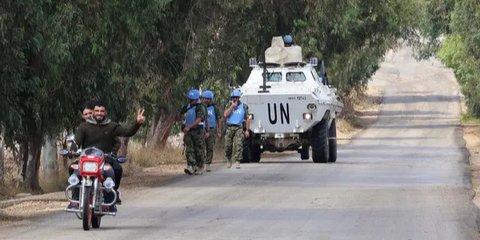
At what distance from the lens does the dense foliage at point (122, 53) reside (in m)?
18.1

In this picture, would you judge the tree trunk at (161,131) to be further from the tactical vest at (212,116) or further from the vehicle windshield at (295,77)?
the tactical vest at (212,116)

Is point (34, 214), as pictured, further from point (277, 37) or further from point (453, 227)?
point (277, 37)

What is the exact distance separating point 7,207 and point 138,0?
16.3 ft

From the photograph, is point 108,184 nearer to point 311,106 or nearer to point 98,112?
point 98,112

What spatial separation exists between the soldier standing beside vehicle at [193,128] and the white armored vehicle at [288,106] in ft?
14.8

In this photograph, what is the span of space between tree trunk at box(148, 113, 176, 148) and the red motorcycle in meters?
21.4

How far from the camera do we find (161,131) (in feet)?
121

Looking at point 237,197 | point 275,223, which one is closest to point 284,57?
point 237,197

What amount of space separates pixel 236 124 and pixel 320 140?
304 cm

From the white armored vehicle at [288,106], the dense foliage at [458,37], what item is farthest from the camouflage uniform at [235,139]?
the dense foliage at [458,37]

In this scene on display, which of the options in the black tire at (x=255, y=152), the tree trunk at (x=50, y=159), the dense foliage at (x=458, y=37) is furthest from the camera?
the dense foliage at (x=458, y=37)

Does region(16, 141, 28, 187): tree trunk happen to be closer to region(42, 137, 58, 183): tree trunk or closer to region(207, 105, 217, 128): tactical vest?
region(42, 137, 58, 183): tree trunk

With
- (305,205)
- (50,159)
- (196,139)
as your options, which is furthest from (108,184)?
(50,159)

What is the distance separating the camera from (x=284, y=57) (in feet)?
105
